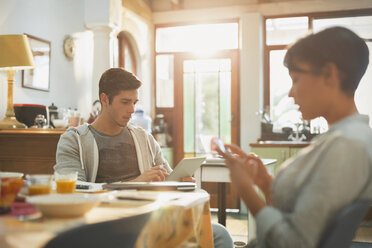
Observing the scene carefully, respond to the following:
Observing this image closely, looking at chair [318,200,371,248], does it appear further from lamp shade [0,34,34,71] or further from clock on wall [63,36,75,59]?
clock on wall [63,36,75,59]

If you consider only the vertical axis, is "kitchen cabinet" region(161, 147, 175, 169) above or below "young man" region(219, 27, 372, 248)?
below

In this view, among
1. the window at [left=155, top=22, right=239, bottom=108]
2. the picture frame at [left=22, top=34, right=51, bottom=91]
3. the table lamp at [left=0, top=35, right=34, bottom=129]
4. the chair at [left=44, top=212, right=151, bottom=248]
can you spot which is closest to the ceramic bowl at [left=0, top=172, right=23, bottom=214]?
the chair at [left=44, top=212, right=151, bottom=248]

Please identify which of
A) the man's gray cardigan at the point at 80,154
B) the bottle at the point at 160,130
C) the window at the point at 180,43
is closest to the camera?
the man's gray cardigan at the point at 80,154

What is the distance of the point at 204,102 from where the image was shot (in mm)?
6652

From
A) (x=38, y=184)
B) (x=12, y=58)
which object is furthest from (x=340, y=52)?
(x=12, y=58)

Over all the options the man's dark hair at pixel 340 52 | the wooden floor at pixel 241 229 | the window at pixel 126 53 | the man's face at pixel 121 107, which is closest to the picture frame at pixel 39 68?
the window at pixel 126 53

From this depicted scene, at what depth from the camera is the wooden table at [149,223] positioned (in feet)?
3.41

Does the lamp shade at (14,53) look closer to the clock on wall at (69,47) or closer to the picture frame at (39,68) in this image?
the picture frame at (39,68)

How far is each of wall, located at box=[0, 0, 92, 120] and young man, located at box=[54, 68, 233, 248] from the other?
1.89 metres

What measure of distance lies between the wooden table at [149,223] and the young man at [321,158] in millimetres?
265

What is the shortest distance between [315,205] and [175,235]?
0.57 metres

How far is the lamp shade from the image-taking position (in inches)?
138

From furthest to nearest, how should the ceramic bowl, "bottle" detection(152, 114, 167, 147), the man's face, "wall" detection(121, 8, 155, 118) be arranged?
"bottle" detection(152, 114, 167, 147) < "wall" detection(121, 8, 155, 118) < the man's face < the ceramic bowl

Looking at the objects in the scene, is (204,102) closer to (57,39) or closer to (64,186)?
(57,39)
